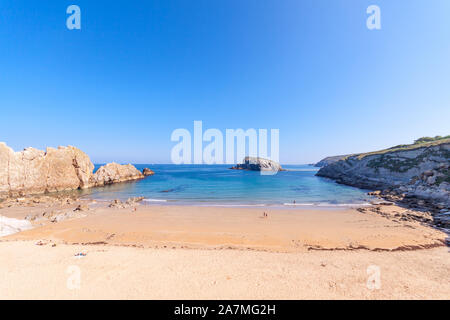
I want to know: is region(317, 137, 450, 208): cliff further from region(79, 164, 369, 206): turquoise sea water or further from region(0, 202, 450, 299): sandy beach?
region(0, 202, 450, 299): sandy beach

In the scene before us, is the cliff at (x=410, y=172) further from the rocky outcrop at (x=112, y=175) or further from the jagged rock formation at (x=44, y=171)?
the rocky outcrop at (x=112, y=175)

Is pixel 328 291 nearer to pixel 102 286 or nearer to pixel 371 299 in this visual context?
pixel 371 299

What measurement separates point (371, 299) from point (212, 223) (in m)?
12.9

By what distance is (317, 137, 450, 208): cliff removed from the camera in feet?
85.4

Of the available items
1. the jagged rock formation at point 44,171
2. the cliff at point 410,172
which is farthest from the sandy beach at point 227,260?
the jagged rock formation at point 44,171

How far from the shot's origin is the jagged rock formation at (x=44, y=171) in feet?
109

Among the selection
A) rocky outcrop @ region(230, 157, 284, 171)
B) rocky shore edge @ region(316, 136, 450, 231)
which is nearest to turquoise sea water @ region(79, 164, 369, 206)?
rocky shore edge @ region(316, 136, 450, 231)

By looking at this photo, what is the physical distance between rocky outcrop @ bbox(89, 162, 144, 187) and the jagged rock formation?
278mm

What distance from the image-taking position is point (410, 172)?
3962 cm

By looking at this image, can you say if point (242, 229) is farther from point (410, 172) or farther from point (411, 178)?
point (410, 172)

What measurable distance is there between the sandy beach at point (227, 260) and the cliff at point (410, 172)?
18.2 metres

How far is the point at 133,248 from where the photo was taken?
437 inches

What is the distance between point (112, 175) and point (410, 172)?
284 feet
